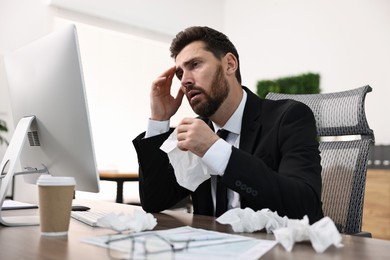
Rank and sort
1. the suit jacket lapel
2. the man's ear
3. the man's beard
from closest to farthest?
the suit jacket lapel → the man's beard → the man's ear

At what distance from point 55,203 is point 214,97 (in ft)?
2.49

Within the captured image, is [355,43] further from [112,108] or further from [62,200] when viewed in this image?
[62,200]

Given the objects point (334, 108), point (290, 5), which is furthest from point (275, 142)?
point (290, 5)

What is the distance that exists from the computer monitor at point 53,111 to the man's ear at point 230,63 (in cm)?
70

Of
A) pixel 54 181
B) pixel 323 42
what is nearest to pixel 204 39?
pixel 54 181

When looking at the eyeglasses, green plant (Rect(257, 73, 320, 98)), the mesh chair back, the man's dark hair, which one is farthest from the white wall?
the eyeglasses

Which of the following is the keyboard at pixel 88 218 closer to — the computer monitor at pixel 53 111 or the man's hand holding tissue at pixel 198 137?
the computer monitor at pixel 53 111

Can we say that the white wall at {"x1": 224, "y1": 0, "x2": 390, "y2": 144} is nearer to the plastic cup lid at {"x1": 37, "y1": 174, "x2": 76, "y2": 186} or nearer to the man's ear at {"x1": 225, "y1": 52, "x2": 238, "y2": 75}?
the man's ear at {"x1": 225, "y1": 52, "x2": 238, "y2": 75}

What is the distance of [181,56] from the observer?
4.83 feet

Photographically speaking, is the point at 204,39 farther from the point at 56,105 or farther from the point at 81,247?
the point at 81,247

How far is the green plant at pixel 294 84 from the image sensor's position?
467 centimetres

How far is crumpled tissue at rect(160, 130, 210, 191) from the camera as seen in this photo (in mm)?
1132

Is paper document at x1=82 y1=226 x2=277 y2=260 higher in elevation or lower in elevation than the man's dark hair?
lower

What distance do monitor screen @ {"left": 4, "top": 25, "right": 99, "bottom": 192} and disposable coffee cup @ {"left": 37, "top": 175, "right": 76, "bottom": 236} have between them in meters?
0.16
